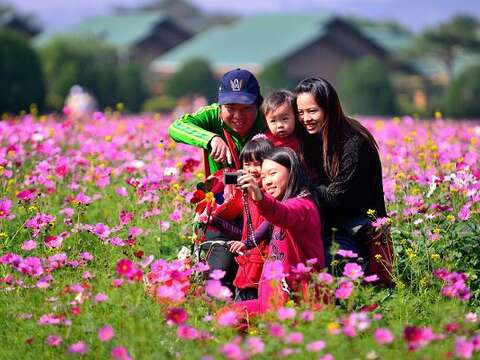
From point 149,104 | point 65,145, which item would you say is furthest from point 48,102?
point 65,145

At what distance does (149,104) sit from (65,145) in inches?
1189

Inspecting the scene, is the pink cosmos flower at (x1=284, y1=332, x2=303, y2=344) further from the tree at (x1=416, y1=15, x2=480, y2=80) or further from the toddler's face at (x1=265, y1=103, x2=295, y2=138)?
the tree at (x1=416, y1=15, x2=480, y2=80)

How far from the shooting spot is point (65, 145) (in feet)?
26.8

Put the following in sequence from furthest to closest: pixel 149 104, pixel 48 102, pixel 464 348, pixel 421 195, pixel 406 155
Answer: pixel 149 104 < pixel 48 102 < pixel 406 155 < pixel 421 195 < pixel 464 348

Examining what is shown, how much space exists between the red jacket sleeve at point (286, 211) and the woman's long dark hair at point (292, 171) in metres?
0.06

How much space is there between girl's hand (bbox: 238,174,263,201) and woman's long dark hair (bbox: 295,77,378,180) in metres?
0.77

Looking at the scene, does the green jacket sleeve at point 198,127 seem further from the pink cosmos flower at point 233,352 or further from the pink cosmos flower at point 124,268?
the pink cosmos flower at point 233,352

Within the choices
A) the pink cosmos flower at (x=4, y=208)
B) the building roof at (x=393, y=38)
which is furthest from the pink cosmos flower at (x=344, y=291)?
the building roof at (x=393, y=38)

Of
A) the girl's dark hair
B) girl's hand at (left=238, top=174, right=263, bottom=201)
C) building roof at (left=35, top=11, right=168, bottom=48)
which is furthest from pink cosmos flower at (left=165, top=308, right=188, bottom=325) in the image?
building roof at (left=35, top=11, right=168, bottom=48)

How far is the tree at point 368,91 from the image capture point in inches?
1485

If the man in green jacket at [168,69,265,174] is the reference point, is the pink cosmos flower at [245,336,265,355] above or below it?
below

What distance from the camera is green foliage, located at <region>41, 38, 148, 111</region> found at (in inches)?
1362

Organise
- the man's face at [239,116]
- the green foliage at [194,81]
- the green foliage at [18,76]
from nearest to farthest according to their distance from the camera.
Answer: the man's face at [239,116] → the green foliage at [18,76] → the green foliage at [194,81]

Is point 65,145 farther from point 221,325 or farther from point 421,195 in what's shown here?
point 221,325
